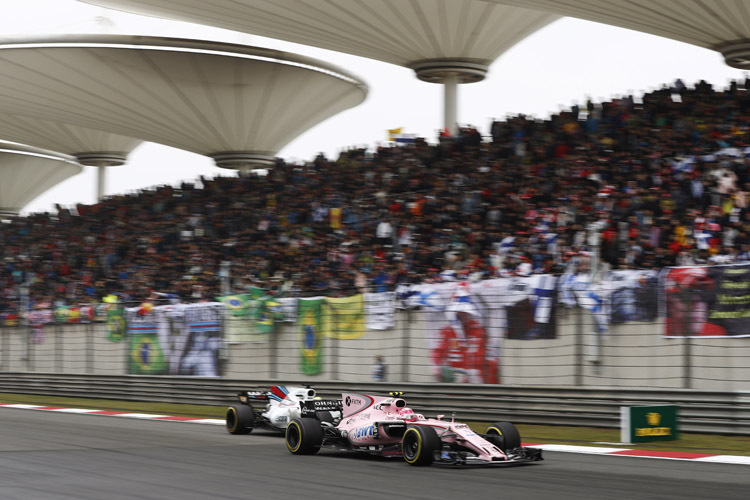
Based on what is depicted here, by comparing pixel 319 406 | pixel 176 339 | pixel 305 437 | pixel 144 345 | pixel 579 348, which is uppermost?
pixel 579 348

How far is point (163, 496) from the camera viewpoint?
7.67 metres

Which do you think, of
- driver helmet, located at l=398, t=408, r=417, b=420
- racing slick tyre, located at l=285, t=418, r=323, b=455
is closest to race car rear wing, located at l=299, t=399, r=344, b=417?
racing slick tyre, located at l=285, t=418, r=323, b=455

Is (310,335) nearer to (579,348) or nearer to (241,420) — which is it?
(241,420)

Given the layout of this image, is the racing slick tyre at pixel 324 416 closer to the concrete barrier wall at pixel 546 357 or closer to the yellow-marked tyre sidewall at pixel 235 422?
the yellow-marked tyre sidewall at pixel 235 422

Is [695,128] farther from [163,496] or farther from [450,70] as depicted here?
[163,496]

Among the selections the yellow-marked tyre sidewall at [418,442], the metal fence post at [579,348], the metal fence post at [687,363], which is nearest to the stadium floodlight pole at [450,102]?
the metal fence post at [579,348]

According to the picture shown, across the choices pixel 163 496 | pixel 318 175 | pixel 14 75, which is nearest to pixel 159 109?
pixel 14 75

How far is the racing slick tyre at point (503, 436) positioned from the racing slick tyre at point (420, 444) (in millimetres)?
556

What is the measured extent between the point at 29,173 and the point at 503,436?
49.2 metres

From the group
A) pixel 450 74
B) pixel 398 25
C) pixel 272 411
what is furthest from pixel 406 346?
pixel 450 74

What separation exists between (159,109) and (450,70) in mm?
11398

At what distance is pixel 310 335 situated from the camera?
16953 millimetres

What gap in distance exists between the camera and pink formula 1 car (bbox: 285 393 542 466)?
9438 millimetres

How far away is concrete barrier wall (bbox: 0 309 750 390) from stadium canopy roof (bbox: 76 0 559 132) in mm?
8410
